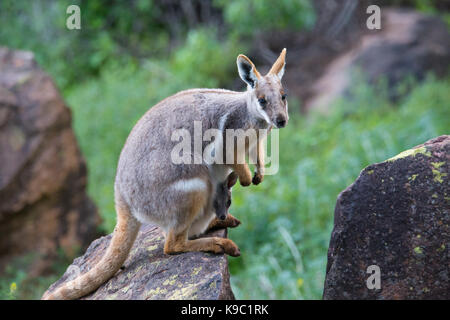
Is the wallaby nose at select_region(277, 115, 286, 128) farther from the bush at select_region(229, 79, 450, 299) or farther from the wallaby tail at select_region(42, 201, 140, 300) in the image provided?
the bush at select_region(229, 79, 450, 299)

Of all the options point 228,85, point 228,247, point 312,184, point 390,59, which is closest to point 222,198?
point 228,247

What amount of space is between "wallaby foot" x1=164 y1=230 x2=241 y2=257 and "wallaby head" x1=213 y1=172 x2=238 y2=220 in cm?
32

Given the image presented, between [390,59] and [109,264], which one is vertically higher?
[390,59]

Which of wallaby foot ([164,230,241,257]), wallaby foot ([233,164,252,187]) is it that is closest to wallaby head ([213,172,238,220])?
wallaby foot ([233,164,252,187])

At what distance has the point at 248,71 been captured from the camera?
4.16 meters

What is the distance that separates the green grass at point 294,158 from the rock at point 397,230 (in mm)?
2061

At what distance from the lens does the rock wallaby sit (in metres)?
4.08

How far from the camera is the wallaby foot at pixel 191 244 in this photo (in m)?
4.19

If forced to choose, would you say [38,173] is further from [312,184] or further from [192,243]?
[192,243]

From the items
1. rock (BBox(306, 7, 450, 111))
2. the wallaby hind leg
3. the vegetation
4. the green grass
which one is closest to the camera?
the wallaby hind leg

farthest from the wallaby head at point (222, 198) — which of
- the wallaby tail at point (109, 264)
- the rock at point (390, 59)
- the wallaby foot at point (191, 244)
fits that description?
the rock at point (390, 59)

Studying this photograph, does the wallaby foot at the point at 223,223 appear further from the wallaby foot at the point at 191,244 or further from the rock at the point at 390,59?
the rock at the point at 390,59

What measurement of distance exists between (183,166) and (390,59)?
818 cm

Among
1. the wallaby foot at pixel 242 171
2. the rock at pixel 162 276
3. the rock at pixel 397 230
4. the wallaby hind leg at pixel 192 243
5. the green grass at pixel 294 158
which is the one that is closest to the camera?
the rock at pixel 397 230
